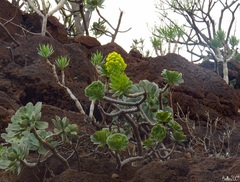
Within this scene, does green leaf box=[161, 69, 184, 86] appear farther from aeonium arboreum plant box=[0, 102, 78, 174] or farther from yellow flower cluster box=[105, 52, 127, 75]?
aeonium arboreum plant box=[0, 102, 78, 174]

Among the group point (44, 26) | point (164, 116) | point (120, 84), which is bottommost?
point (164, 116)

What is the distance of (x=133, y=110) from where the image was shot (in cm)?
205

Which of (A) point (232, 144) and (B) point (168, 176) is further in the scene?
(A) point (232, 144)

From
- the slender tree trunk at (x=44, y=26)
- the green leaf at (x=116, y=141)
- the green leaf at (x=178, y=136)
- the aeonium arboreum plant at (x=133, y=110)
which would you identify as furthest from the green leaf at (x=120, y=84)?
the slender tree trunk at (x=44, y=26)

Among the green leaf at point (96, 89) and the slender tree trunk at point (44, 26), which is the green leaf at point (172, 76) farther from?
the slender tree trunk at point (44, 26)

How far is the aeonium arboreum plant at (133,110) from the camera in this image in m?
1.94

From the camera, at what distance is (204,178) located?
70.5 inches

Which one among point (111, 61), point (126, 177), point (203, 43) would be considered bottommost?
point (126, 177)

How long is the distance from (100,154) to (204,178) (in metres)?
0.76

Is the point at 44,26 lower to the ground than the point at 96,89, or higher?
higher

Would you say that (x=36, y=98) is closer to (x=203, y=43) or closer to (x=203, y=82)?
(x=203, y=82)

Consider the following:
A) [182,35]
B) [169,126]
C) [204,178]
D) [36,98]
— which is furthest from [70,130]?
[182,35]

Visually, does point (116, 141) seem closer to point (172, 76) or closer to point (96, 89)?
point (96, 89)

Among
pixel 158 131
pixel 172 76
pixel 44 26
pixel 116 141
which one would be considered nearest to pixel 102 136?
pixel 116 141
